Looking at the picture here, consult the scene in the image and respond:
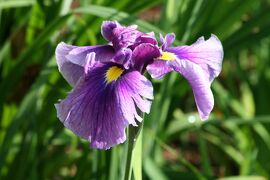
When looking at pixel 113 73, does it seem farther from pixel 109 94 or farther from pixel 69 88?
pixel 69 88

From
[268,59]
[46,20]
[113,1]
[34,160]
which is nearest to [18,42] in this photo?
[46,20]

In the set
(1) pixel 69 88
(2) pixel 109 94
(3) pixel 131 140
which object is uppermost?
(2) pixel 109 94

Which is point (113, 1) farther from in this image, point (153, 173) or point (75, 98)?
point (75, 98)

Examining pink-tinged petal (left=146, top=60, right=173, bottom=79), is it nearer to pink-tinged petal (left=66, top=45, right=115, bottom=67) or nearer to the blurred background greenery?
pink-tinged petal (left=66, top=45, right=115, bottom=67)

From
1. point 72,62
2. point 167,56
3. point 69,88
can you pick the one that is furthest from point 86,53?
point 69,88

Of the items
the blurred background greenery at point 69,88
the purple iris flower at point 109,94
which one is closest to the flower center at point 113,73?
the purple iris flower at point 109,94

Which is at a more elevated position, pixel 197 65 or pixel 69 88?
pixel 197 65

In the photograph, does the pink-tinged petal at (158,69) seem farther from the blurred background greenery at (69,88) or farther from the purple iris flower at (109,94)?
the blurred background greenery at (69,88)

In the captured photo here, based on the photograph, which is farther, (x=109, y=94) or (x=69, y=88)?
(x=69, y=88)
